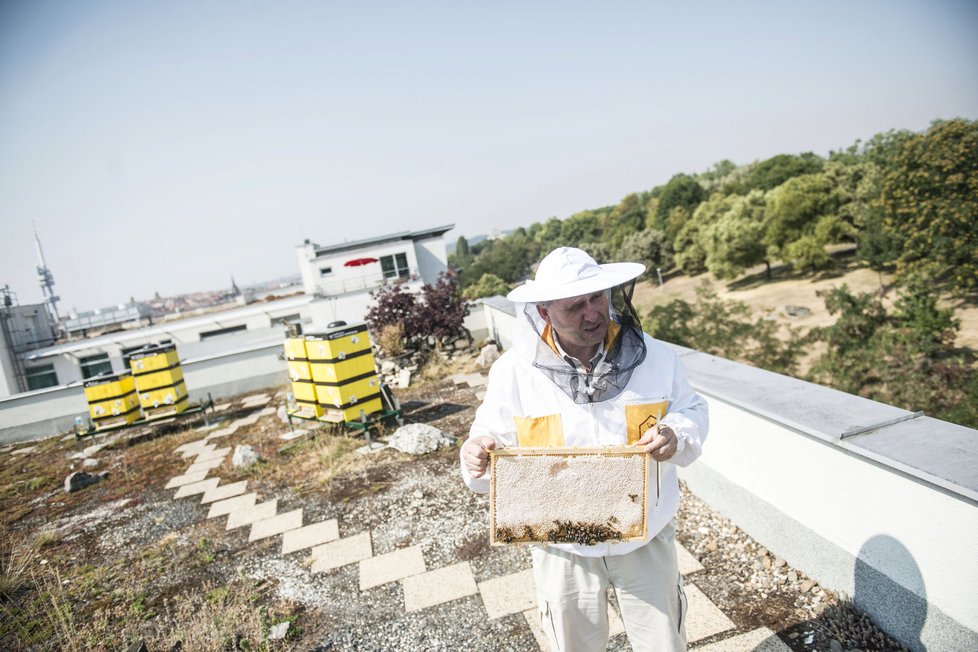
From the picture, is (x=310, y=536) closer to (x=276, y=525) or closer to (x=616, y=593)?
(x=276, y=525)

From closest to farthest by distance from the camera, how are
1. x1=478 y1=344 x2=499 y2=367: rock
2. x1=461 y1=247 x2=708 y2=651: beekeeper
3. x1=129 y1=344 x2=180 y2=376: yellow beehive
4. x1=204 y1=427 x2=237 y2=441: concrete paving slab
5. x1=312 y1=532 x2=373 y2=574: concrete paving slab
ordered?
x1=461 y1=247 x2=708 y2=651: beekeeper < x1=312 y1=532 x2=373 y2=574: concrete paving slab < x1=129 y1=344 x2=180 y2=376: yellow beehive < x1=204 y1=427 x2=237 y2=441: concrete paving slab < x1=478 y1=344 x2=499 y2=367: rock

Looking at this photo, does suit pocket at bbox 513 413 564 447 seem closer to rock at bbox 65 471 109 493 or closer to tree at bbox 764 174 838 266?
rock at bbox 65 471 109 493

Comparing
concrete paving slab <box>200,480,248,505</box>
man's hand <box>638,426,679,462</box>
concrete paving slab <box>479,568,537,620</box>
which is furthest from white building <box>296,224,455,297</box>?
man's hand <box>638,426,679,462</box>

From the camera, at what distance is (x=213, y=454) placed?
7.19 m

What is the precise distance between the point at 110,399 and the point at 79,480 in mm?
1498

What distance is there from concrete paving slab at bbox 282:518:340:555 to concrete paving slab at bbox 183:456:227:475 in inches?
110

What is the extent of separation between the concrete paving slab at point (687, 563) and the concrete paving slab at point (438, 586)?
1.36m

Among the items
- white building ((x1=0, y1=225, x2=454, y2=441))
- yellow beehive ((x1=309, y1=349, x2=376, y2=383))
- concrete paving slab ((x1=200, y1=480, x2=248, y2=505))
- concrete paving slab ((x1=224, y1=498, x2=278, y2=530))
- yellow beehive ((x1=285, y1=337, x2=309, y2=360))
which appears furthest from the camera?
white building ((x1=0, y1=225, x2=454, y2=441))

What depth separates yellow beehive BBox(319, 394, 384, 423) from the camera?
20.6 feet

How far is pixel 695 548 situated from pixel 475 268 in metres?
74.7

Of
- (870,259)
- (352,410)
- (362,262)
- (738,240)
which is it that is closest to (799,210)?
(738,240)

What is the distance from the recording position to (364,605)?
3383mm

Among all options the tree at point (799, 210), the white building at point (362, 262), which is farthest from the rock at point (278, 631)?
the tree at point (799, 210)

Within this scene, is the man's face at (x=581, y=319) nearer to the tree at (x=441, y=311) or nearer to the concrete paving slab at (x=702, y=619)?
the concrete paving slab at (x=702, y=619)
